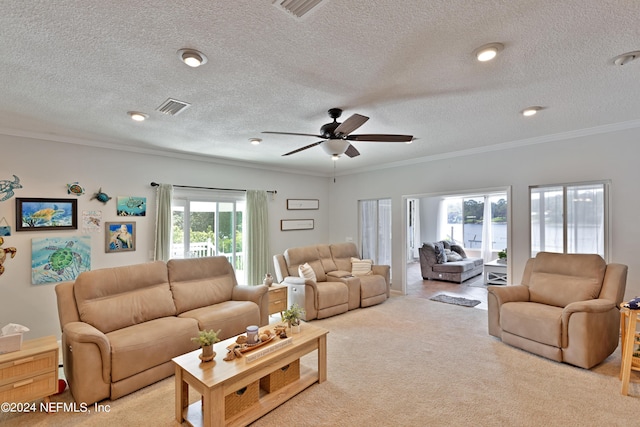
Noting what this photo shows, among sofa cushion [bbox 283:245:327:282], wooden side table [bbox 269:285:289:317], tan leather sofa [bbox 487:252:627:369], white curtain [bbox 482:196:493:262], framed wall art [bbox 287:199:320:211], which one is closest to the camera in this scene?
tan leather sofa [bbox 487:252:627:369]

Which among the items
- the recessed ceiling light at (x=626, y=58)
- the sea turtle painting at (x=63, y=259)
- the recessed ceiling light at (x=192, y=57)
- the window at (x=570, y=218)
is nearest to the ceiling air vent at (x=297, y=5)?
the recessed ceiling light at (x=192, y=57)

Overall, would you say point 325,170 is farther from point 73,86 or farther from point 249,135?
point 73,86

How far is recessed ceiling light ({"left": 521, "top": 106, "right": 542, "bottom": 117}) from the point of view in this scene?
3.04 m

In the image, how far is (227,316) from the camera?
11.0ft

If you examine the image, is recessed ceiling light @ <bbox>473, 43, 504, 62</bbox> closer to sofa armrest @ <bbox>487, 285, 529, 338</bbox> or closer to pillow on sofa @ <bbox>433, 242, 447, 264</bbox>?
sofa armrest @ <bbox>487, 285, 529, 338</bbox>

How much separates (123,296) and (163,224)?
64.7 inches

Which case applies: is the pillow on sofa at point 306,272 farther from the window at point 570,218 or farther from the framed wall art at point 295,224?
the window at point 570,218

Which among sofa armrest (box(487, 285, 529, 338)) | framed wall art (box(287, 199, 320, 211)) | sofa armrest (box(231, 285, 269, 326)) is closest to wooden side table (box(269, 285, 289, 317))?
sofa armrest (box(231, 285, 269, 326))

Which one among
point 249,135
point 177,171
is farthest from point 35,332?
point 249,135

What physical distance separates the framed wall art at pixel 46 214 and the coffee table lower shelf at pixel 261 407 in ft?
9.88

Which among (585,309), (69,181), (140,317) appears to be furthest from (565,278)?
(69,181)

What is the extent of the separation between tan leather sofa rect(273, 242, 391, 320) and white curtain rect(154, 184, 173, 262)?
1.70 m

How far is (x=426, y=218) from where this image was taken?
394 inches

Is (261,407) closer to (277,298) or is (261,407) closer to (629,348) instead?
(277,298)
